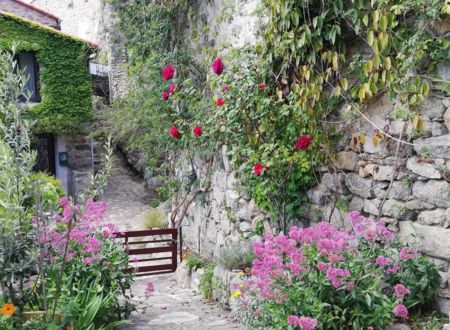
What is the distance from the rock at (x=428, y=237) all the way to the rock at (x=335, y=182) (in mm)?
734

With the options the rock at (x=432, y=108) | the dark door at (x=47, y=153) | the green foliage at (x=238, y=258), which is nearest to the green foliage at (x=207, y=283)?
the green foliage at (x=238, y=258)

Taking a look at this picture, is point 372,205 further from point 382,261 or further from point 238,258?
point 238,258

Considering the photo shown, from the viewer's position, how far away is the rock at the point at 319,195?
15.9ft

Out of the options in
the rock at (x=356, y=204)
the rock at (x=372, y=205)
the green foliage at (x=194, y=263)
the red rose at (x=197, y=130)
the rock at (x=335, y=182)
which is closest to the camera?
the rock at (x=372, y=205)

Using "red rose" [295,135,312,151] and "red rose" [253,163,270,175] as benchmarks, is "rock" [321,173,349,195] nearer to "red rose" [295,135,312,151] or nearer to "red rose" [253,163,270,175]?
"red rose" [295,135,312,151]

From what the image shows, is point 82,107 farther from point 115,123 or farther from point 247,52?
point 247,52

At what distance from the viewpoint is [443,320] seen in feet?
11.7

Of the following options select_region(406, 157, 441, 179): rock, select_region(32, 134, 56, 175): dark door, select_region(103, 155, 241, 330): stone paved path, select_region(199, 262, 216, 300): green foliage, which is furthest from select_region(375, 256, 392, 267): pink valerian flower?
select_region(32, 134, 56, 175): dark door

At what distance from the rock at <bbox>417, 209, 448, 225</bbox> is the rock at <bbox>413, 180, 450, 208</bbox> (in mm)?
55

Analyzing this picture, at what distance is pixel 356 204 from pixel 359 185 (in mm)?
169

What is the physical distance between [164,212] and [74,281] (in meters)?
6.92

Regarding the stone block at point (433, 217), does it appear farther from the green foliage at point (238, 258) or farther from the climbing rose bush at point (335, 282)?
the green foliage at point (238, 258)

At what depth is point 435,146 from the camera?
3703 millimetres

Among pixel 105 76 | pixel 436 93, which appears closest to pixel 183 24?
pixel 436 93
